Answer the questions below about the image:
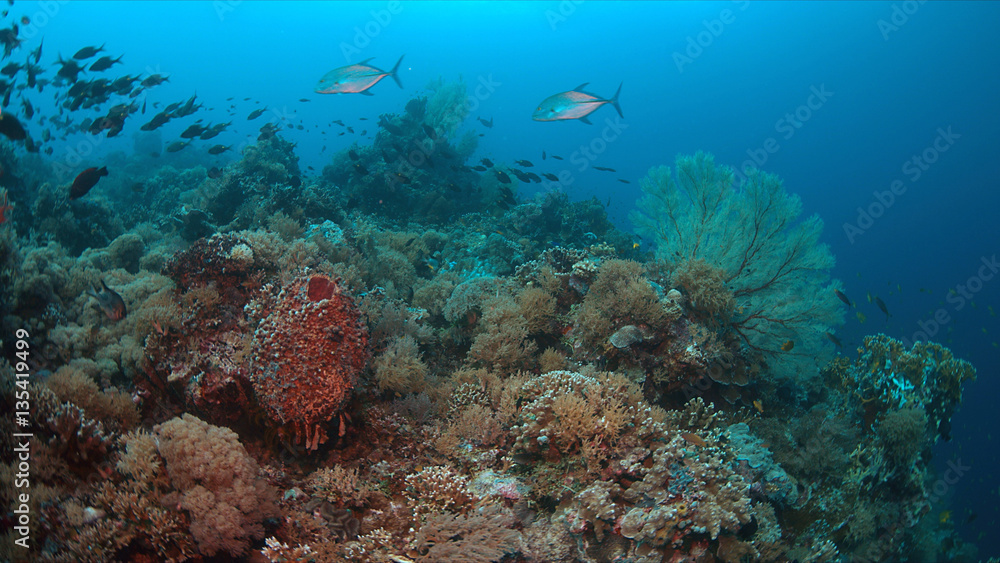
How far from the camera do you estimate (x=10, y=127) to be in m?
5.49

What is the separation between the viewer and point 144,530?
93.0 inches

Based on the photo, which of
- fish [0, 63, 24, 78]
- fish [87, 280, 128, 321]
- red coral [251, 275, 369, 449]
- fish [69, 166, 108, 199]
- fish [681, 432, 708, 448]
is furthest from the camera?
fish [0, 63, 24, 78]

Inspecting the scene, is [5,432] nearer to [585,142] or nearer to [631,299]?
[631,299]

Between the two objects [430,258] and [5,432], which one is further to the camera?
[430,258]

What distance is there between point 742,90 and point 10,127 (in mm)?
104420

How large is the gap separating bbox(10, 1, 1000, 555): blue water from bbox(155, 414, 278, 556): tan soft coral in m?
26.6

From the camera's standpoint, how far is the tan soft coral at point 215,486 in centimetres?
240

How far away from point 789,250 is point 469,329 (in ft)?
18.2

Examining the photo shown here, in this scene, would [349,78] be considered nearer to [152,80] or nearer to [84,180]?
[84,180]

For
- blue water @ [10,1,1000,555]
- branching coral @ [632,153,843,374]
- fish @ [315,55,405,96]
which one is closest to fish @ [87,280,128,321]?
fish @ [315,55,405,96]

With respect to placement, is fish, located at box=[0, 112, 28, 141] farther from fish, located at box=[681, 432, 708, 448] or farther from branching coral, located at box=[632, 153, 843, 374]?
branching coral, located at box=[632, 153, 843, 374]

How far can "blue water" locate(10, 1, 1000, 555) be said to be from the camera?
48.8m

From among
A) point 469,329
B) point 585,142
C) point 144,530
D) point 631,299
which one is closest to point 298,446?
point 144,530

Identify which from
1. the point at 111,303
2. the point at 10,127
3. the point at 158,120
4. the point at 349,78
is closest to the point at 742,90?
the point at 349,78
